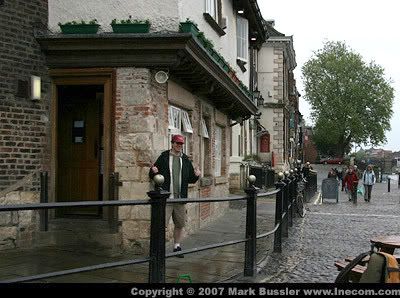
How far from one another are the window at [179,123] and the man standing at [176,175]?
4.23 feet

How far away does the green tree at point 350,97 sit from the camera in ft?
197

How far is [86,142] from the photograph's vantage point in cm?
901

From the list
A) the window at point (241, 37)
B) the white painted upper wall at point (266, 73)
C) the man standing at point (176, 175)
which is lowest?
the man standing at point (176, 175)

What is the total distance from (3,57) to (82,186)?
2.55 m

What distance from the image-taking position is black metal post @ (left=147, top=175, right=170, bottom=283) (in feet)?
14.9

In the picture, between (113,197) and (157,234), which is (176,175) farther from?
(157,234)

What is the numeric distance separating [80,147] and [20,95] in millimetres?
1562

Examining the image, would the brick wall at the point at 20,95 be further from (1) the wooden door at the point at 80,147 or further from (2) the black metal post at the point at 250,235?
(2) the black metal post at the point at 250,235

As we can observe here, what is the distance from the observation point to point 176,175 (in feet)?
24.9

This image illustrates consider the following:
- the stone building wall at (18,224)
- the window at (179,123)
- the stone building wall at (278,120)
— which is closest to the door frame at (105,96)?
the stone building wall at (18,224)

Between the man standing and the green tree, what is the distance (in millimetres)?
54449

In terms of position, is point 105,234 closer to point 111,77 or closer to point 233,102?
point 111,77
